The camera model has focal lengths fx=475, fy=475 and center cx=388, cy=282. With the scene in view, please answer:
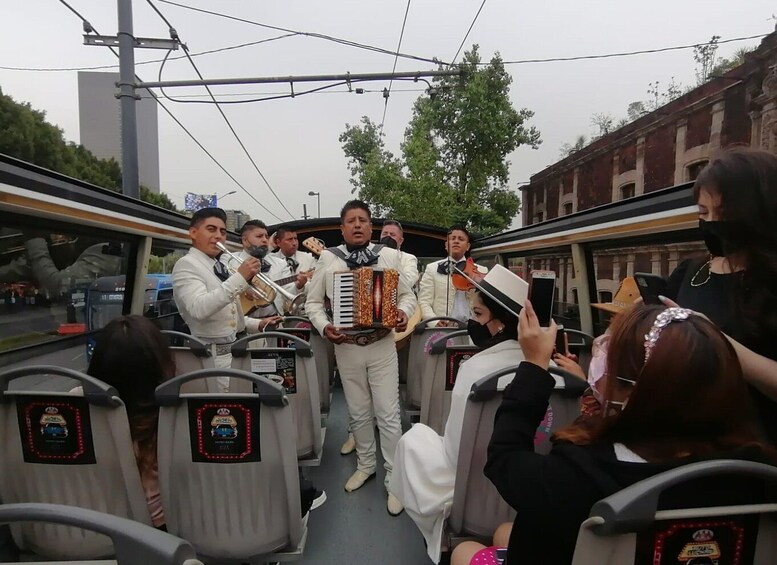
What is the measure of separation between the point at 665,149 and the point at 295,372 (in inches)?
349

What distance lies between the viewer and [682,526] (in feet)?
3.06

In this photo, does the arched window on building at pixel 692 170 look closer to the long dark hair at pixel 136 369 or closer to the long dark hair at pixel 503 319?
the long dark hair at pixel 503 319

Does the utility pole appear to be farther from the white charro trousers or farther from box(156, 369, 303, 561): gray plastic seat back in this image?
box(156, 369, 303, 561): gray plastic seat back

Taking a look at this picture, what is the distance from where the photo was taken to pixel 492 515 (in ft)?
5.92

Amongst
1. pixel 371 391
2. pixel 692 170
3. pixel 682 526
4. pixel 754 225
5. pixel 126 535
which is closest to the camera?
pixel 126 535

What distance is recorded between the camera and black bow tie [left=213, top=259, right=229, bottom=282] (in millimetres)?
3393

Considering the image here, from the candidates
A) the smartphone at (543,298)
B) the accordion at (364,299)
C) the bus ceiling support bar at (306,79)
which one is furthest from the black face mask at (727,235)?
the bus ceiling support bar at (306,79)

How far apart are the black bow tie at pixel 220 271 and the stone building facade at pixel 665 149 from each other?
273 cm

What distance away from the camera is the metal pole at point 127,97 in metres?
6.65

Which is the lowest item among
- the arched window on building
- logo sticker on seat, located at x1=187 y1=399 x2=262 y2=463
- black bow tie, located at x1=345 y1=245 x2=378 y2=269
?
logo sticker on seat, located at x1=187 y1=399 x2=262 y2=463

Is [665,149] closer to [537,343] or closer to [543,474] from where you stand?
[537,343]

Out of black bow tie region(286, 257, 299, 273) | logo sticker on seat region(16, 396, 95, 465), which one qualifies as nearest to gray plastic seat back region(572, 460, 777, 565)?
logo sticker on seat region(16, 396, 95, 465)

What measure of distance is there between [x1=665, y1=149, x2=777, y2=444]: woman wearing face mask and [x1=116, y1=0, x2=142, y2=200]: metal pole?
22.8 feet

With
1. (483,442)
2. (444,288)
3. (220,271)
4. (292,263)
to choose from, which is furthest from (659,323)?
(292,263)
